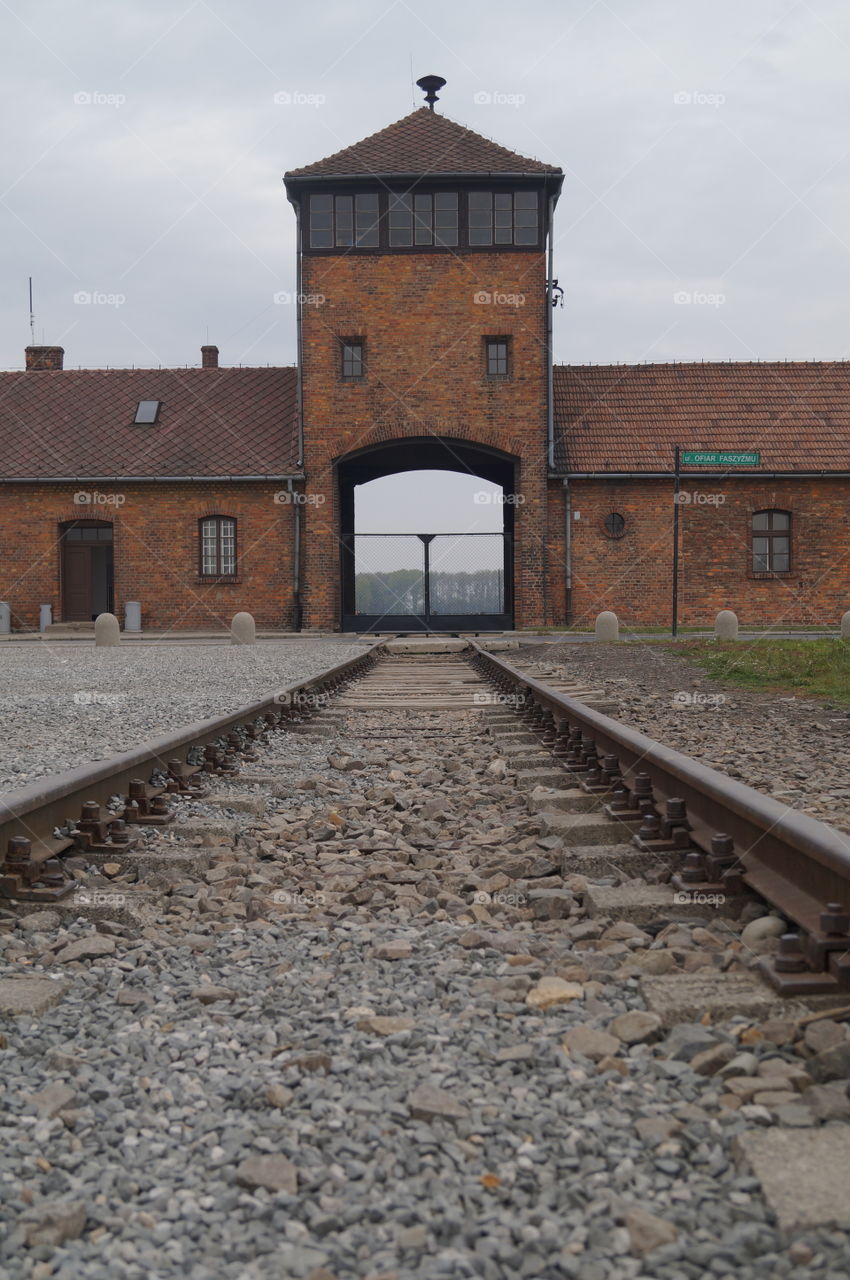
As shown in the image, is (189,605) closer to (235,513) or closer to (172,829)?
(235,513)

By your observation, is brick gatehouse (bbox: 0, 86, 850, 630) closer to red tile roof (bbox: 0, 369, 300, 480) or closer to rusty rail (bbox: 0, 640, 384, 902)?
red tile roof (bbox: 0, 369, 300, 480)

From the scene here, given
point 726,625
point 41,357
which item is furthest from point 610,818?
point 41,357

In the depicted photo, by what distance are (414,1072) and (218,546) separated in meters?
27.2

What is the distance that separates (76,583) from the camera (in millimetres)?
29500

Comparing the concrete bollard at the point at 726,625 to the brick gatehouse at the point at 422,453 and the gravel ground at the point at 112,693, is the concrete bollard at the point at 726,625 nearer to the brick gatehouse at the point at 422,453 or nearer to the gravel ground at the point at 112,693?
the brick gatehouse at the point at 422,453

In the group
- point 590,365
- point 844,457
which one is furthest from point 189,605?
point 844,457

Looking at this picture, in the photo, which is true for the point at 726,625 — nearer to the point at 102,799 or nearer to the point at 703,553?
the point at 703,553

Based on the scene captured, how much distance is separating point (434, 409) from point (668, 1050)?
2621 centimetres

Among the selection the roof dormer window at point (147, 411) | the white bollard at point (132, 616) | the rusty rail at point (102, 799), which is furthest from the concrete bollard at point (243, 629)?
the rusty rail at point (102, 799)

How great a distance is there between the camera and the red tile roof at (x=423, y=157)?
2725cm

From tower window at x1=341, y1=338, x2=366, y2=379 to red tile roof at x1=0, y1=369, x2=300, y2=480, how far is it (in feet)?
7.77

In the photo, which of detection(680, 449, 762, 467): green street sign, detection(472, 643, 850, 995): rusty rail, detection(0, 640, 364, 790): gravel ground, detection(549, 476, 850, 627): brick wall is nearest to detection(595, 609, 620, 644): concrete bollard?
detection(680, 449, 762, 467): green street sign

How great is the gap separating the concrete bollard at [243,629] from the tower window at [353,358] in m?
8.29

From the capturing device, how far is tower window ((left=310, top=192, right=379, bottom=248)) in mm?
27594
